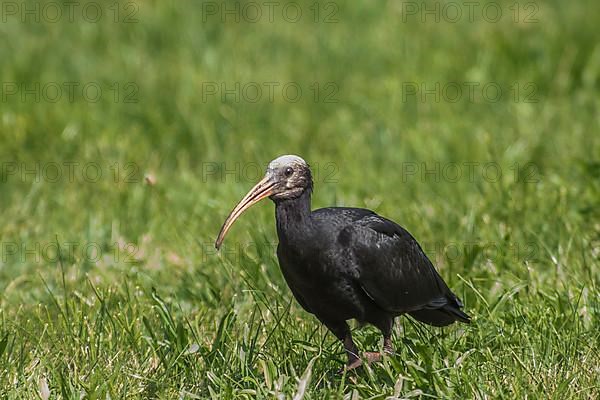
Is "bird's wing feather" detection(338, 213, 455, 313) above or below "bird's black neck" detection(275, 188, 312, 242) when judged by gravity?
below

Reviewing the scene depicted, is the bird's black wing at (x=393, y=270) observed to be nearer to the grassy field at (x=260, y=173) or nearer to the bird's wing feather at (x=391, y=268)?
the bird's wing feather at (x=391, y=268)

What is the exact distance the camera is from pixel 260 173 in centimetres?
756

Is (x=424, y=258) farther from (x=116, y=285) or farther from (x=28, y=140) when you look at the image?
(x=28, y=140)

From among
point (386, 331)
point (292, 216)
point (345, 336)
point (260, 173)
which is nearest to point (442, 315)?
point (386, 331)

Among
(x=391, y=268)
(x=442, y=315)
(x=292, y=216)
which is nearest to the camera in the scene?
(x=292, y=216)

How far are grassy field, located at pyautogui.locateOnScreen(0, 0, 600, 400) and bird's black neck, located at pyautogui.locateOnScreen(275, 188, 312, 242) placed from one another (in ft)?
1.46

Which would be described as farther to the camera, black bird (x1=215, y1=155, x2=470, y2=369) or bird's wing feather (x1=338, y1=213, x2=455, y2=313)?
bird's wing feather (x1=338, y1=213, x2=455, y2=313)

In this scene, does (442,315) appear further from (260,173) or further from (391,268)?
(260,173)

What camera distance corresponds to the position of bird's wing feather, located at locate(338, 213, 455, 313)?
4.61 m

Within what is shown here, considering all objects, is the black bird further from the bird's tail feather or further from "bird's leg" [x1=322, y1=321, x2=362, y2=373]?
the bird's tail feather

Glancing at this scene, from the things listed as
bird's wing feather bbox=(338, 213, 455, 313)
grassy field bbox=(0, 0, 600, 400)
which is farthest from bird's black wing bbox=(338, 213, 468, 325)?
grassy field bbox=(0, 0, 600, 400)

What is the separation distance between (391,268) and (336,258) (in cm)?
33

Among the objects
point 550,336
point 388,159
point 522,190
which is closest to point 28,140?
point 388,159

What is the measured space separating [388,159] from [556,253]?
6.79 feet
